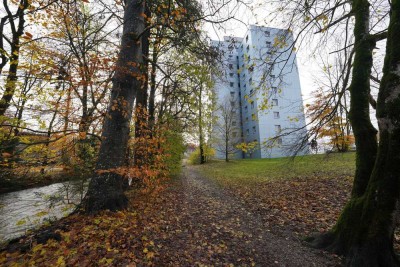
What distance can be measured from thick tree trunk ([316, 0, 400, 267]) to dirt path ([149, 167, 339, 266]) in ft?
1.84

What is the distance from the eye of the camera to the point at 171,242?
3.63 m

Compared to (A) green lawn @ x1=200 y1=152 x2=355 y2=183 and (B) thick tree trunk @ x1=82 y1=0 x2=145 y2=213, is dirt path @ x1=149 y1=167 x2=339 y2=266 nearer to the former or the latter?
(B) thick tree trunk @ x1=82 y1=0 x2=145 y2=213

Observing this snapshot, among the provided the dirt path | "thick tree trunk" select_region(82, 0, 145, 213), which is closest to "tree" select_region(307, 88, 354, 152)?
Result: the dirt path

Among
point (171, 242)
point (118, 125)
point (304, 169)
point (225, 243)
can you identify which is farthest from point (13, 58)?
point (304, 169)

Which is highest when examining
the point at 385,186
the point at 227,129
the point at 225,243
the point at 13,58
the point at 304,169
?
the point at 13,58

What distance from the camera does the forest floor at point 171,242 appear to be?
9.39 ft

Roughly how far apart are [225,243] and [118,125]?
3658 mm

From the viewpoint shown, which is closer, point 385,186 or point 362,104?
point 385,186

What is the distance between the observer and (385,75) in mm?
2566

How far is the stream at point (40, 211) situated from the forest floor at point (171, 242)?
772 millimetres

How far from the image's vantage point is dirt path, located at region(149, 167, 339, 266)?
3041 millimetres

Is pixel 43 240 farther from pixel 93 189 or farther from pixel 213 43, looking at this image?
pixel 213 43

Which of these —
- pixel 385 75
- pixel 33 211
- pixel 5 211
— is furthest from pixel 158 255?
pixel 5 211

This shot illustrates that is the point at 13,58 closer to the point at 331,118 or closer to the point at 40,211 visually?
the point at 40,211
